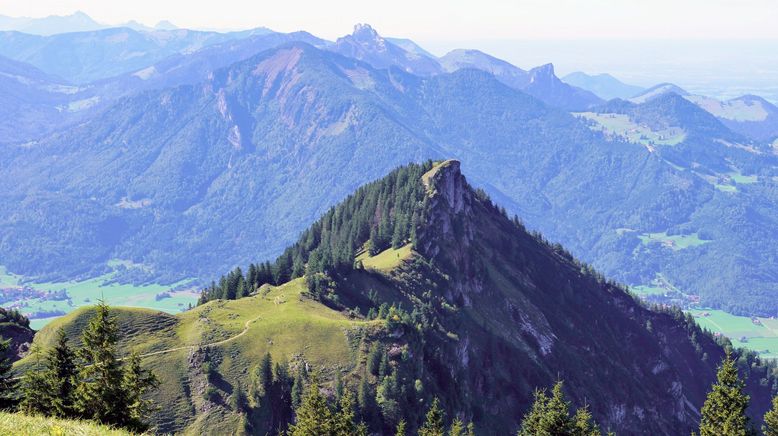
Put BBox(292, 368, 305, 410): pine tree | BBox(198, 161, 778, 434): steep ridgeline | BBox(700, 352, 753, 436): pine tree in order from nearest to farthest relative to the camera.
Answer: BBox(700, 352, 753, 436): pine tree < BBox(292, 368, 305, 410): pine tree < BBox(198, 161, 778, 434): steep ridgeline

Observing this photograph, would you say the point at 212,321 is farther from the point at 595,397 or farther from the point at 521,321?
the point at 595,397

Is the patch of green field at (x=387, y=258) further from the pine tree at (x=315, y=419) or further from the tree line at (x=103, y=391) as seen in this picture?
the tree line at (x=103, y=391)

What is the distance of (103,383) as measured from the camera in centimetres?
5847

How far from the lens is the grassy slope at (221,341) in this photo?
101438 millimetres

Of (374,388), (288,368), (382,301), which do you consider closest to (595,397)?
(382,301)

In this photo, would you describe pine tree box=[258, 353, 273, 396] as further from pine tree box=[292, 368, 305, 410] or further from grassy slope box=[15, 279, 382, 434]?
pine tree box=[292, 368, 305, 410]

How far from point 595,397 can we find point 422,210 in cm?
6413

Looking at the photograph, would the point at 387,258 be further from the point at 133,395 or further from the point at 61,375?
the point at 133,395

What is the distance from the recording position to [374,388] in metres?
114

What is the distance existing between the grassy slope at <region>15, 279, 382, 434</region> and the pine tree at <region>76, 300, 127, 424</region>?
1584 inches

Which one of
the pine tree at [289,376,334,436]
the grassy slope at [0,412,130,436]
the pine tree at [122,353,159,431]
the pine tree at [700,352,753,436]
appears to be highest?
the grassy slope at [0,412,130,436]

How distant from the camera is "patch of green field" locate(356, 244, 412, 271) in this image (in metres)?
167

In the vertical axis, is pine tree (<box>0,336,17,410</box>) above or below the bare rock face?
above

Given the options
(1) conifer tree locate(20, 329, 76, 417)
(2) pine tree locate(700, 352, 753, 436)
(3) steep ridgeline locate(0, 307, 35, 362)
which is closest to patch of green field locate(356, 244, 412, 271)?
(3) steep ridgeline locate(0, 307, 35, 362)
